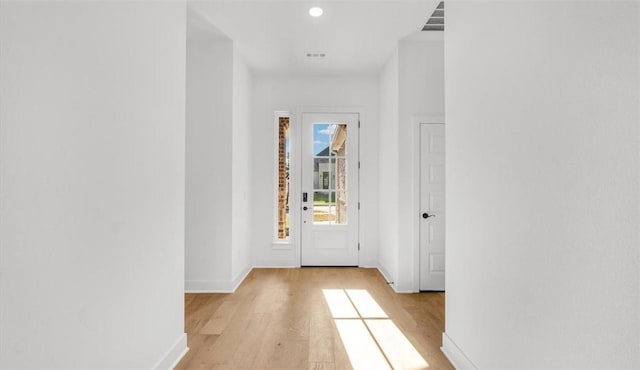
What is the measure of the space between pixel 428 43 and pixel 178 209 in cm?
318

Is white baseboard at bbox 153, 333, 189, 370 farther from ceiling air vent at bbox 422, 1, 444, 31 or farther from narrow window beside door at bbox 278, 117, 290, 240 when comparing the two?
ceiling air vent at bbox 422, 1, 444, 31

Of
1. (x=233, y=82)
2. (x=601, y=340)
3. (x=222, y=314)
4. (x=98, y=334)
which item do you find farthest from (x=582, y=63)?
(x=233, y=82)

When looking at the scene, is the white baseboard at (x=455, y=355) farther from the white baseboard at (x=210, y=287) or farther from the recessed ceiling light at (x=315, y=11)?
the recessed ceiling light at (x=315, y=11)

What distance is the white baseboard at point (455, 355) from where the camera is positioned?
2.03m

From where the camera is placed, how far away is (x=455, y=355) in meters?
2.22

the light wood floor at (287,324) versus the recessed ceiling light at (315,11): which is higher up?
the recessed ceiling light at (315,11)

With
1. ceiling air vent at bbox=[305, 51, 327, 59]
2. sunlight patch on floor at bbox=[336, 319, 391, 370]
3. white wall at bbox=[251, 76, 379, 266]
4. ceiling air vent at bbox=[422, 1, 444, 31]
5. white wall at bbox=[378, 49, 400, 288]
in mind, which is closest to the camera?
sunlight patch on floor at bbox=[336, 319, 391, 370]

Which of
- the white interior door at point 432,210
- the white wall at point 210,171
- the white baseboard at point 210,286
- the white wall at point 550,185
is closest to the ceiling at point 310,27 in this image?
the white wall at point 210,171

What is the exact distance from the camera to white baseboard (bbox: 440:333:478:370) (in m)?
2.03

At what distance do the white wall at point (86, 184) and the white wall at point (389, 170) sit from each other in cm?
252

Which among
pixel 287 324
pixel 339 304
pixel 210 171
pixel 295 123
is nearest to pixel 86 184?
pixel 287 324

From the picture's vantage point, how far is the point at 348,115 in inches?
197

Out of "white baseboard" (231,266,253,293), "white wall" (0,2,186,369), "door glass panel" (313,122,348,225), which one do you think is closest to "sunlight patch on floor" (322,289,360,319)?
"white baseboard" (231,266,253,293)

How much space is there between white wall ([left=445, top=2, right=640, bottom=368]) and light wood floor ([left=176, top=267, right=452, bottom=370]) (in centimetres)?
88
